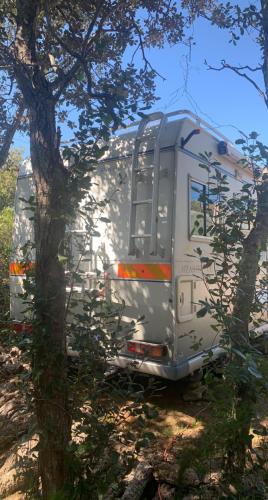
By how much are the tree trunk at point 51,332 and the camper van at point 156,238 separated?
1.42 metres

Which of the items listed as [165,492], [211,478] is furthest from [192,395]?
[211,478]

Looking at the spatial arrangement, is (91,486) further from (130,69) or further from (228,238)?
Result: (130,69)

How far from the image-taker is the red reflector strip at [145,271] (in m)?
4.17

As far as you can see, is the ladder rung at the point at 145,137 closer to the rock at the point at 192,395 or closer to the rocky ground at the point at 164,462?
the rocky ground at the point at 164,462

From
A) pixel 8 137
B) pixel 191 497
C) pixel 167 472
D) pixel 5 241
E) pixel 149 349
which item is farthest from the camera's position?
pixel 5 241

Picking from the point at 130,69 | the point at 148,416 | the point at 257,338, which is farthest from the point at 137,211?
the point at 148,416

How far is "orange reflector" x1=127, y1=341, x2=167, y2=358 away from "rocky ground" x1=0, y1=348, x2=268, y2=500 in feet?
2.42

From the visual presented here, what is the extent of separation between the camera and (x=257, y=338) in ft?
9.31

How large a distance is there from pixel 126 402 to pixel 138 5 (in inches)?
178

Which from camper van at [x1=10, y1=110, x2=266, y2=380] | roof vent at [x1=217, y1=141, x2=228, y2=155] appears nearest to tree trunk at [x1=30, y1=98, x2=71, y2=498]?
camper van at [x1=10, y1=110, x2=266, y2=380]

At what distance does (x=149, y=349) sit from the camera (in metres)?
4.13

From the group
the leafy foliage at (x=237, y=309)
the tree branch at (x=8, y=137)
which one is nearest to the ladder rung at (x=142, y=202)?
the leafy foliage at (x=237, y=309)

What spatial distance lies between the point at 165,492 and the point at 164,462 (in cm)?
47

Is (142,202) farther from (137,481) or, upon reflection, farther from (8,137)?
(8,137)
